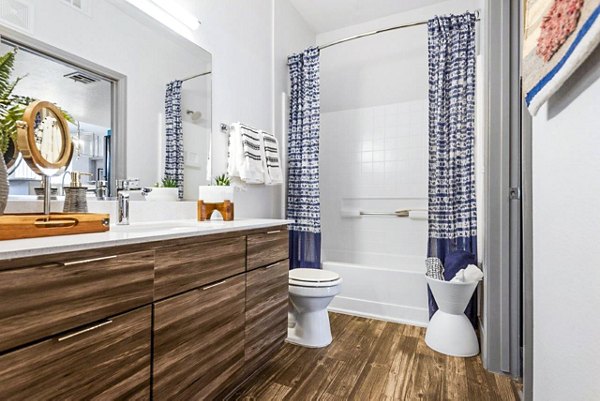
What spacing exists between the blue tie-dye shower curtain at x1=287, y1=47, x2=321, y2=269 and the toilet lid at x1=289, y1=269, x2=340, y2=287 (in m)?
0.49

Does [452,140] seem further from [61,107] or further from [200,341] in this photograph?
[61,107]

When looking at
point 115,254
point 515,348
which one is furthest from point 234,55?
point 515,348

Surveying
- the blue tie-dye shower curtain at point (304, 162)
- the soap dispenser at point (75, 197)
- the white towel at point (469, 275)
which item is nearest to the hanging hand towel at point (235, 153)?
the blue tie-dye shower curtain at point (304, 162)

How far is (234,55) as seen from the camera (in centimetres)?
224

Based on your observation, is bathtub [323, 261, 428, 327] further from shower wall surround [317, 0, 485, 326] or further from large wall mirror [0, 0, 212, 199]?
large wall mirror [0, 0, 212, 199]

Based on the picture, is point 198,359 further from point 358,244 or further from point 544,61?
point 358,244

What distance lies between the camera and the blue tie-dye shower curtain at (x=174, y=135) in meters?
1.77

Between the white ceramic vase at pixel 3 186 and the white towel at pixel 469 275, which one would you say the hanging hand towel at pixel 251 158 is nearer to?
the white ceramic vase at pixel 3 186

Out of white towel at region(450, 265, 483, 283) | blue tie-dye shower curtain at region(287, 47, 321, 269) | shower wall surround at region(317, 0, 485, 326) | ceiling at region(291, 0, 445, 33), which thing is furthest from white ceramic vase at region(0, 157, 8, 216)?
ceiling at region(291, 0, 445, 33)

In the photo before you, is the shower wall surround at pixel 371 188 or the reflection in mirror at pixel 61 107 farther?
the shower wall surround at pixel 371 188

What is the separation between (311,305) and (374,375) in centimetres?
53

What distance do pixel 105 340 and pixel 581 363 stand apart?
115 cm

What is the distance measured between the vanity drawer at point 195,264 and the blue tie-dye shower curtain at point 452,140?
4.72 feet

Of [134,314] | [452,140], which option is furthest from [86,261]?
[452,140]
